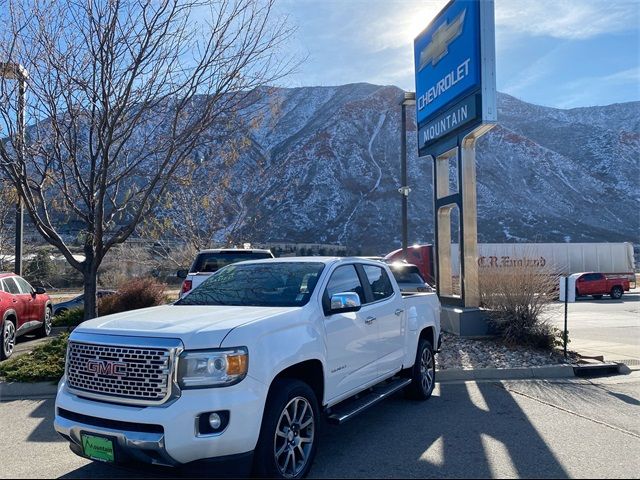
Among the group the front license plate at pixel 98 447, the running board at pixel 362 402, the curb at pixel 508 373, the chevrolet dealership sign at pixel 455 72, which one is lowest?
the curb at pixel 508 373

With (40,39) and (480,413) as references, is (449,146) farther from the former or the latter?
(40,39)

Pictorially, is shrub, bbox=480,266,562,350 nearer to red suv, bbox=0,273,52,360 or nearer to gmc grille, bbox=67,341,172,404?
gmc grille, bbox=67,341,172,404

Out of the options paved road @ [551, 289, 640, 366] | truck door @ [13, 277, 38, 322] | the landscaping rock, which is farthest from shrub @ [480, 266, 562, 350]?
truck door @ [13, 277, 38, 322]

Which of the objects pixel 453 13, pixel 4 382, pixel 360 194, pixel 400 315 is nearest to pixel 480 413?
pixel 400 315

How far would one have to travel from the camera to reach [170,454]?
3596mm

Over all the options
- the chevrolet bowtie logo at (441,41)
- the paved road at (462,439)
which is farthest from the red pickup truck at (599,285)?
the paved road at (462,439)

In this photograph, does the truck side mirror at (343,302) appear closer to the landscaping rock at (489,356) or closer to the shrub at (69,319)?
the landscaping rock at (489,356)

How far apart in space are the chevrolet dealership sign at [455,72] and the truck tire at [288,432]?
296 inches

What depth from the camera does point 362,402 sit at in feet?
17.7

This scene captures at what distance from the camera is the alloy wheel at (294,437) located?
4.12m

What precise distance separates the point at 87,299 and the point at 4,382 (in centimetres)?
210

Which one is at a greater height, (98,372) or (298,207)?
(298,207)

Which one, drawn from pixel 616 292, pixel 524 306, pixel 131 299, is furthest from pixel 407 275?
pixel 616 292

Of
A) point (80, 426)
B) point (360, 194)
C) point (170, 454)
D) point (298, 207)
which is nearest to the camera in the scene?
point (170, 454)
